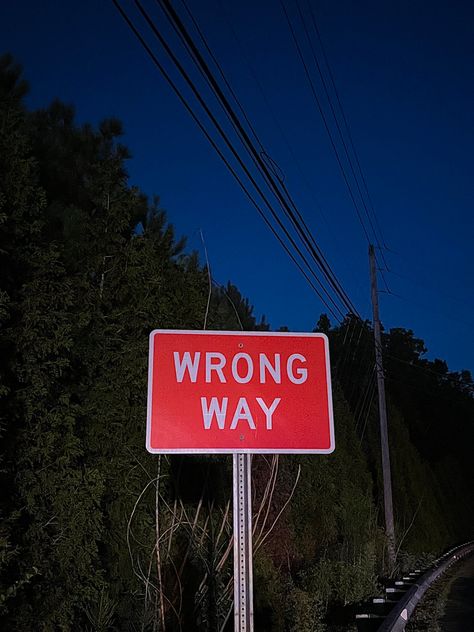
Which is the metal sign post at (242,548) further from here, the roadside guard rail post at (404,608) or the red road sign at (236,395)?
the roadside guard rail post at (404,608)

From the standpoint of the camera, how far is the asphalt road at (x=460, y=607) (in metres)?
8.74

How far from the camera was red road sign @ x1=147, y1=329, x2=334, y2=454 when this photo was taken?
2.70 meters

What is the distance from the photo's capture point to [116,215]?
273 inches

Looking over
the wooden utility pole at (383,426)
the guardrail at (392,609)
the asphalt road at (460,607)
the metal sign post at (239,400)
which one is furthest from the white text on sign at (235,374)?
the wooden utility pole at (383,426)

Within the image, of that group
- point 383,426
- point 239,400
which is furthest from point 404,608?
point 383,426

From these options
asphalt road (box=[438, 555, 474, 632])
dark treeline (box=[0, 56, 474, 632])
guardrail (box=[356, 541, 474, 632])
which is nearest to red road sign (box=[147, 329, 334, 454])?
dark treeline (box=[0, 56, 474, 632])

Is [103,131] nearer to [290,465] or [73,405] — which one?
[290,465]

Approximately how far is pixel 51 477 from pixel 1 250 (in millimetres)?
1905

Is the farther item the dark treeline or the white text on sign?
the dark treeline

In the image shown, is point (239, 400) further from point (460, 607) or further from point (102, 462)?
point (460, 607)

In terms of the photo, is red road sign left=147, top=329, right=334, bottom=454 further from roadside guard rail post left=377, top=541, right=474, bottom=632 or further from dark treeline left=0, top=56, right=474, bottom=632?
roadside guard rail post left=377, top=541, right=474, bottom=632

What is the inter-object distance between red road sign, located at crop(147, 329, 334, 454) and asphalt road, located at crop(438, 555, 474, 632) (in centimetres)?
713

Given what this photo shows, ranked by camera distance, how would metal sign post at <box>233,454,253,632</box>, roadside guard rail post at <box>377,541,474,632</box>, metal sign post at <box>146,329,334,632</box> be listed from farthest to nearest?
roadside guard rail post at <box>377,541,474,632</box>, metal sign post at <box>146,329,334,632</box>, metal sign post at <box>233,454,253,632</box>

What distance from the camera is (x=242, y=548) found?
2611mm
